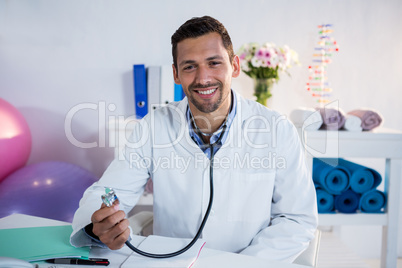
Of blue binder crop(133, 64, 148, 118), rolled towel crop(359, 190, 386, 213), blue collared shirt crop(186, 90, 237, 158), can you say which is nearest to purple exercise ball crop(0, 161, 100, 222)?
blue binder crop(133, 64, 148, 118)

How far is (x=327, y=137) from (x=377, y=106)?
27.1 inches

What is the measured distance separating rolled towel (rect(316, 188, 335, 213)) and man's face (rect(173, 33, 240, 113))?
33.5 inches

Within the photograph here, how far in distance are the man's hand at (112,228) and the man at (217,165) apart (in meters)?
0.34

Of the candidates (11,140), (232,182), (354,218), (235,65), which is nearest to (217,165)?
(232,182)

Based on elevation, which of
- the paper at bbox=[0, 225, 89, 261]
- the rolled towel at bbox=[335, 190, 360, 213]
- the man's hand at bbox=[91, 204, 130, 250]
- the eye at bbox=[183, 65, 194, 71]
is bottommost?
the rolled towel at bbox=[335, 190, 360, 213]

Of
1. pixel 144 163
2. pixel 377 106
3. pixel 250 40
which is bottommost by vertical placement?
pixel 144 163

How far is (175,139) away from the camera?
1.22 meters

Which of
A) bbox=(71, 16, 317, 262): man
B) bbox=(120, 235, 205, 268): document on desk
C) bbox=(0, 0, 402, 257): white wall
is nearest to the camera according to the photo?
bbox=(120, 235, 205, 268): document on desk

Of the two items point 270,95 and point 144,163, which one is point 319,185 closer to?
point 270,95

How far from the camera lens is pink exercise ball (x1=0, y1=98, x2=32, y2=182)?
66.6 inches

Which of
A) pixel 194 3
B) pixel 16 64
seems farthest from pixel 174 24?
pixel 16 64

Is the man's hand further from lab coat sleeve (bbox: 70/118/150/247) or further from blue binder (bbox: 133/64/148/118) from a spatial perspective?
blue binder (bbox: 133/64/148/118)

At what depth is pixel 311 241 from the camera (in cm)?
106

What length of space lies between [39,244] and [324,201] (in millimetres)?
1385
